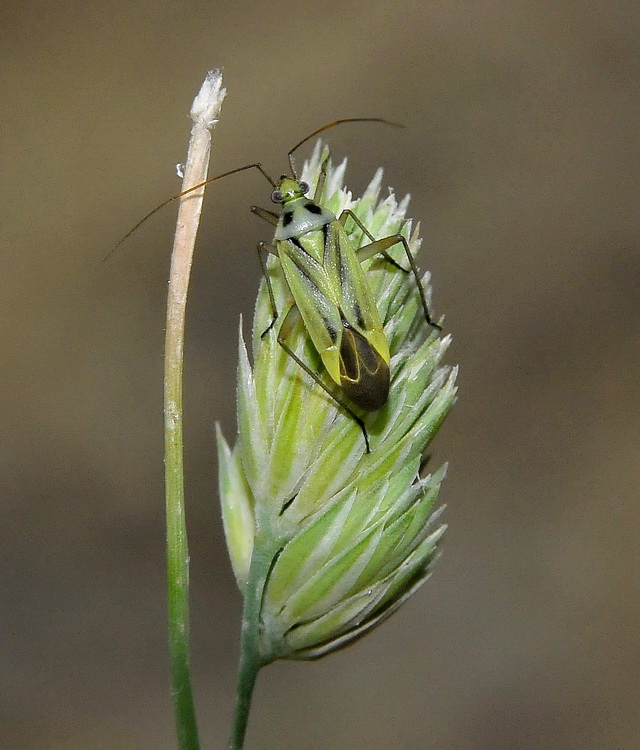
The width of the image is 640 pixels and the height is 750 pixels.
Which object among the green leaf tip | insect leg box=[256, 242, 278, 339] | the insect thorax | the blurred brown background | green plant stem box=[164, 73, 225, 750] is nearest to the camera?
green plant stem box=[164, 73, 225, 750]

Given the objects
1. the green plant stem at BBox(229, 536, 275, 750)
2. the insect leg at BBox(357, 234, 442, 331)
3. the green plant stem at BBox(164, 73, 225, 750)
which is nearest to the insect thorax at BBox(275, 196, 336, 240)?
the insect leg at BBox(357, 234, 442, 331)

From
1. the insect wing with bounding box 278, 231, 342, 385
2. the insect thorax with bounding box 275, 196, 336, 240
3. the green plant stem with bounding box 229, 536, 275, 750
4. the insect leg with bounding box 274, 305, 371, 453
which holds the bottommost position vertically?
the green plant stem with bounding box 229, 536, 275, 750

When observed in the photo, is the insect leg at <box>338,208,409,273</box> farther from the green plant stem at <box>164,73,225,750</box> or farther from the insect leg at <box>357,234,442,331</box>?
the green plant stem at <box>164,73,225,750</box>

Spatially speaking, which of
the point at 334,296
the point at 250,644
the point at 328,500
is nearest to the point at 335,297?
the point at 334,296

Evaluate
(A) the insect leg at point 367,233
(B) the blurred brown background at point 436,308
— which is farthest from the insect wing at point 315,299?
(B) the blurred brown background at point 436,308

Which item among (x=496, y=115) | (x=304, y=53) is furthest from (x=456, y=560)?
(x=304, y=53)

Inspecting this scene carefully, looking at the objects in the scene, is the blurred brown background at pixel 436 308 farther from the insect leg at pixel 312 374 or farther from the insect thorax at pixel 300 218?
the insect leg at pixel 312 374
